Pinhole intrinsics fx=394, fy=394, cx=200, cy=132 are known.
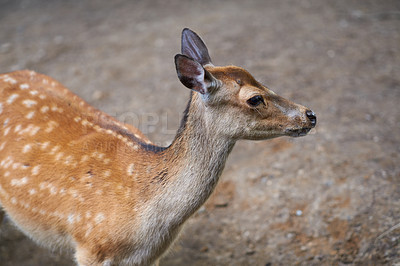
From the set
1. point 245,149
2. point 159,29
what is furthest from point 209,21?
point 245,149

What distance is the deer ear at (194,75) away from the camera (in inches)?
94.4

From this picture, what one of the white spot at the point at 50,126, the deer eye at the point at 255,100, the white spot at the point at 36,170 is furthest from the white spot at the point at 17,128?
the deer eye at the point at 255,100

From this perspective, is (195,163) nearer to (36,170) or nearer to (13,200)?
(36,170)

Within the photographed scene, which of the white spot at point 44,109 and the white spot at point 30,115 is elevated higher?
Answer: the white spot at point 44,109

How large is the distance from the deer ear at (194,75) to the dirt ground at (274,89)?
185 cm

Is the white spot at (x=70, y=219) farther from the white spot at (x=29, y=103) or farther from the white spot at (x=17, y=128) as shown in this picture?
the white spot at (x=29, y=103)

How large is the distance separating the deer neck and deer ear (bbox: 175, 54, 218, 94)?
164 millimetres

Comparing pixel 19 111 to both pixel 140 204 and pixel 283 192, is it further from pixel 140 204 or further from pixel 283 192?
pixel 283 192

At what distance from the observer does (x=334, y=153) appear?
4547 millimetres

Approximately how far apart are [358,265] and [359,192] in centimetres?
86

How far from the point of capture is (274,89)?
579 cm

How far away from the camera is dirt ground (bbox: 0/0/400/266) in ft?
12.3

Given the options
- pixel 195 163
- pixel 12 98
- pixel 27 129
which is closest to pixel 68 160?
pixel 27 129

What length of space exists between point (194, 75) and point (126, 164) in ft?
2.74
